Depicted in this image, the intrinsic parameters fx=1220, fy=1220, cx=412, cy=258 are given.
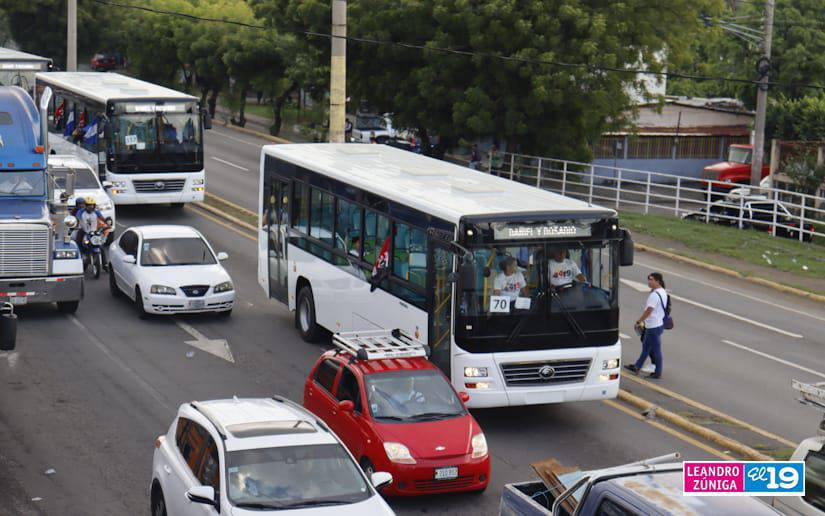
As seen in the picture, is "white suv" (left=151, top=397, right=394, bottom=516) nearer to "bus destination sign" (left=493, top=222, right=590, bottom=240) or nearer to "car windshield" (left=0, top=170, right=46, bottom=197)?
"bus destination sign" (left=493, top=222, right=590, bottom=240)

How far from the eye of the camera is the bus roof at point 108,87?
33375mm

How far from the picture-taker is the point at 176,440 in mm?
12477

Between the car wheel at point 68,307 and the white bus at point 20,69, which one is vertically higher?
the white bus at point 20,69

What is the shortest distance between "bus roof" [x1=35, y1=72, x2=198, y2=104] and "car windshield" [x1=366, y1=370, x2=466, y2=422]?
1916 centimetres

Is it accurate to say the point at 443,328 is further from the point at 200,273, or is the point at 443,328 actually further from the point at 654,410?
the point at 200,273

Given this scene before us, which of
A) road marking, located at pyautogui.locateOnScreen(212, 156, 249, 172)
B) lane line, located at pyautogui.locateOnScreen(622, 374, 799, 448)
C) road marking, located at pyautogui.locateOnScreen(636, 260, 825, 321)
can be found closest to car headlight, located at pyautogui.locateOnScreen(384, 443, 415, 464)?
lane line, located at pyautogui.locateOnScreen(622, 374, 799, 448)

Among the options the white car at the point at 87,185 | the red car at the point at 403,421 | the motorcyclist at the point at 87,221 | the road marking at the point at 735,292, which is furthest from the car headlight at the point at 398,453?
the white car at the point at 87,185

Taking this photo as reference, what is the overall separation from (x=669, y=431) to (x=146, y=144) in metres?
19.8

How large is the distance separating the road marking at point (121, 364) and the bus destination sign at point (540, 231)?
18.2ft

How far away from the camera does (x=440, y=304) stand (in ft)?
57.2

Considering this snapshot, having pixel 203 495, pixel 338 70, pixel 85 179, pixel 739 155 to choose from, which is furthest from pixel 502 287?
pixel 739 155

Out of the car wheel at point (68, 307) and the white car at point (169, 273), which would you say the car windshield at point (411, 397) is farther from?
the car wheel at point (68, 307)

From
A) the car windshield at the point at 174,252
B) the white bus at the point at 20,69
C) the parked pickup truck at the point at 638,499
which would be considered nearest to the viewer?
the parked pickup truck at the point at 638,499

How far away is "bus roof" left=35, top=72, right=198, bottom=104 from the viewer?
3338cm
